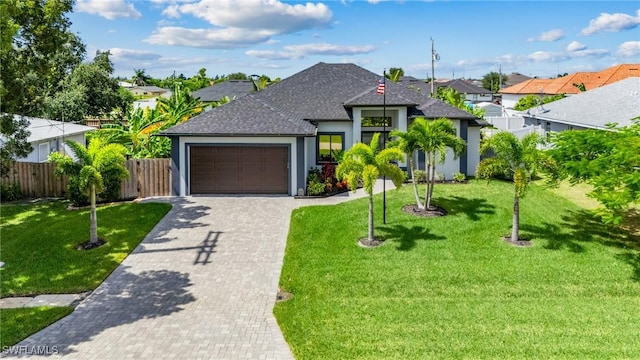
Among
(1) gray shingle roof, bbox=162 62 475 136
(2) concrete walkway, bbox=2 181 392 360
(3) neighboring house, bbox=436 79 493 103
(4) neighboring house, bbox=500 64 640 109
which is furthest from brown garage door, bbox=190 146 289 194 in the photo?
(3) neighboring house, bbox=436 79 493 103

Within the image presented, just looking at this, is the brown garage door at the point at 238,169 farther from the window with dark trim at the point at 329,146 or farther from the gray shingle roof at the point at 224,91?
the gray shingle roof at the point at 224,91

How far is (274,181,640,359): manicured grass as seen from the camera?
31.0 ft

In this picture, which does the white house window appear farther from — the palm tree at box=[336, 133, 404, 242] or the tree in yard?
the tree in yard

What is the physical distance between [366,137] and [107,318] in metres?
17.4

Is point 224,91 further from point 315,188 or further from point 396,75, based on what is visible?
point 315,188

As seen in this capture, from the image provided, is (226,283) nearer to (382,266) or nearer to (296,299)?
(296,299)

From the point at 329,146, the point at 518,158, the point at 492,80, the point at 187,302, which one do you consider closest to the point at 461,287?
the point at 518,158

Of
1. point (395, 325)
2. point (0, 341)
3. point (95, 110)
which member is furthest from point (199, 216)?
point (95, 110)

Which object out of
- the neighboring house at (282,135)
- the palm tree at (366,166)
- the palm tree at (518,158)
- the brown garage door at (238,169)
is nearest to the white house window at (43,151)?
the neighboring house at (282,135)

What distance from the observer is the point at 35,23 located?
15.6 metres

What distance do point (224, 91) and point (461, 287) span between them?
46.7 metres

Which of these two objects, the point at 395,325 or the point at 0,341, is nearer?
the point at 0,341

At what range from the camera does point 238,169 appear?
70.6ft

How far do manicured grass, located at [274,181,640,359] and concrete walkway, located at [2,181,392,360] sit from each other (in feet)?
2.23
